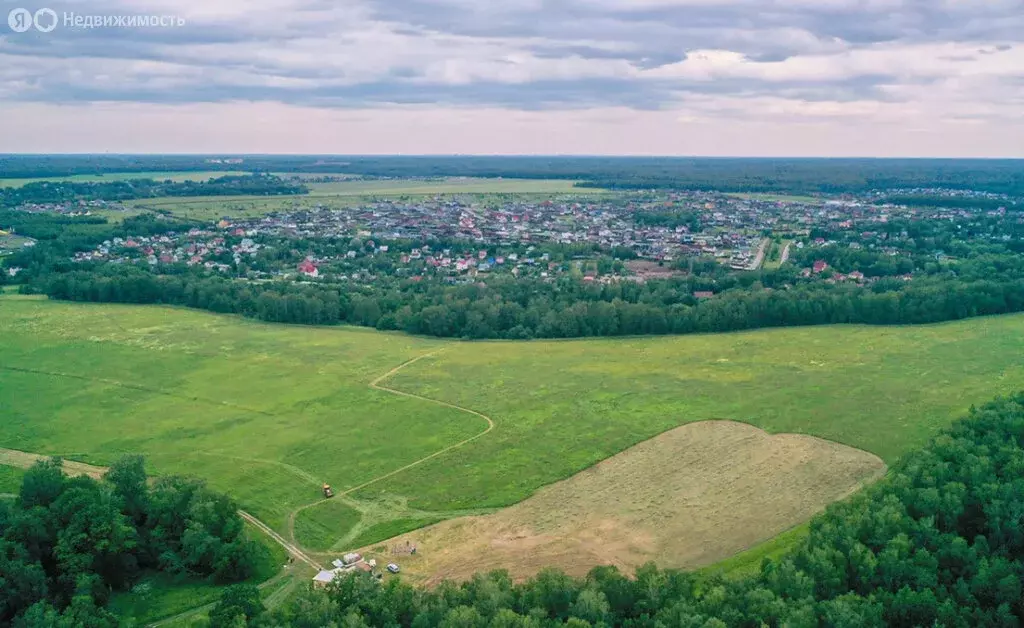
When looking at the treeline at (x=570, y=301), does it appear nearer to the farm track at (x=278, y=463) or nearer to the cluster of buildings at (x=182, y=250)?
the farm track at (x=278, y=463)

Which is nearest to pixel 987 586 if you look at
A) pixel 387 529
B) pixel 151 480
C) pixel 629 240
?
pixel 387 529

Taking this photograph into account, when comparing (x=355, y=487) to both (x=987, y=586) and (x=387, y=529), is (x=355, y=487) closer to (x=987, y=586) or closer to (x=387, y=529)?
(x=387, y=529)

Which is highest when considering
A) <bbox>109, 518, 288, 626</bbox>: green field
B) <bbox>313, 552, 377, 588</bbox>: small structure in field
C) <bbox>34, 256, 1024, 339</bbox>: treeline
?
<bbox>34, 256, 1024, 339</bbox>: treeline

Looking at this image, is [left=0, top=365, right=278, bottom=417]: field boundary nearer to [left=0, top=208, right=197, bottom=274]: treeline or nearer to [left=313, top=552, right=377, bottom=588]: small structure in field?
[left=313, top=552, right=377, bottom=588]: small structure in field

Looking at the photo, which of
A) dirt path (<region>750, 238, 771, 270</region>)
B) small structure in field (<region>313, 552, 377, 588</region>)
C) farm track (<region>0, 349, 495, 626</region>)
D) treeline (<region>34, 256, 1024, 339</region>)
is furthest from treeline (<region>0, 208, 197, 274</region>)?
dirt path (<region>750, 238, 771, 270</region>)

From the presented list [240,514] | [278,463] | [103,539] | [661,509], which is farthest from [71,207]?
[661,509]

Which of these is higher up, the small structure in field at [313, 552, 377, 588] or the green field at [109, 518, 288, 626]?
the small structure in field at [313, 552, 377, 588]

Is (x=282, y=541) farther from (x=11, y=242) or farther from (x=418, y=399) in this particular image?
(x=11, y=242)
